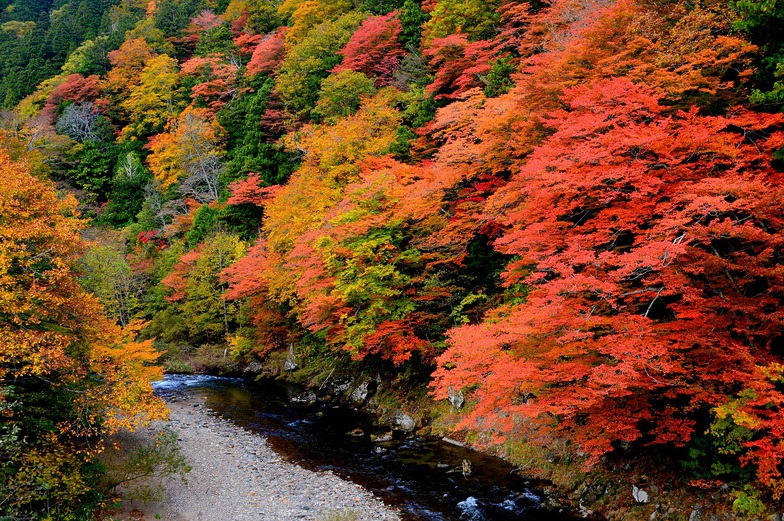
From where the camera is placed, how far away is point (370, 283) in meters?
14.8

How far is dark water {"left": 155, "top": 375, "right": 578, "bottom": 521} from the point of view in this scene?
9.68 metres

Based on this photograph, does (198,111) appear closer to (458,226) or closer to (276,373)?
(276,373)

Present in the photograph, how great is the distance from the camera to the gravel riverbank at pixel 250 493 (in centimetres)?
941

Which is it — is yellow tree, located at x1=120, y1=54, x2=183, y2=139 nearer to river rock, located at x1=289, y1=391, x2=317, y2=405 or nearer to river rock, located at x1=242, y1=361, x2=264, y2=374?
river rock, located at x1=242, y1=361, x2=264, y2=374

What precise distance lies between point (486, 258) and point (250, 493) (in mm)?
9753

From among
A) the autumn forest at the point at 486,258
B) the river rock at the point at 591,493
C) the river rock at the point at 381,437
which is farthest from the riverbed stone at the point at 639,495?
the river rock at the point at 381,437

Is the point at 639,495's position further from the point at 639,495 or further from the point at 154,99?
the point at 154,99

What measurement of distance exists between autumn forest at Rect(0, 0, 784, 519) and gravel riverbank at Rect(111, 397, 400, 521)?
6.59 feet

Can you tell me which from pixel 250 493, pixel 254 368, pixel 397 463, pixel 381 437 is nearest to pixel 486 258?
pixel 381 437

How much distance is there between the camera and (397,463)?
1216 centimetres

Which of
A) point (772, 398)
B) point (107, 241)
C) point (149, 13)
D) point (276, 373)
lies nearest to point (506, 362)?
point (772, 398)

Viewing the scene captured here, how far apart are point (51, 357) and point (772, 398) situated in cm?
1169

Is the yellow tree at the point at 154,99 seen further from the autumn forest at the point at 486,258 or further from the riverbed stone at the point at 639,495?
the riverbed stone at the point at 639,495

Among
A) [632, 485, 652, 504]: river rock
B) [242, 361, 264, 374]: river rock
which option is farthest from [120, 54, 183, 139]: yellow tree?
[632, 485, 652, 504]: river rock
